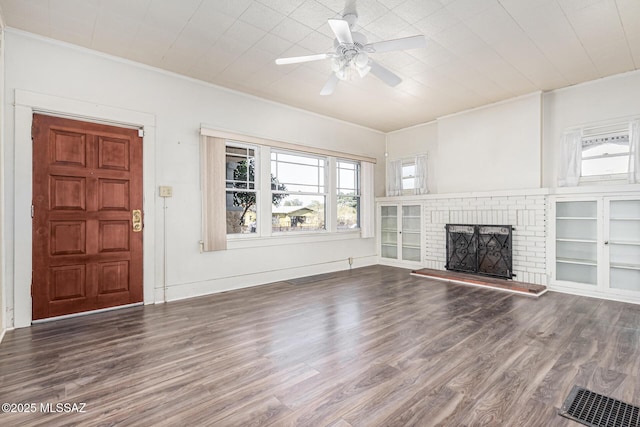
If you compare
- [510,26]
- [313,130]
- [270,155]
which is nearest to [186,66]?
[270,155]

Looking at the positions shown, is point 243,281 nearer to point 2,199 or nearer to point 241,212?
point 241,212

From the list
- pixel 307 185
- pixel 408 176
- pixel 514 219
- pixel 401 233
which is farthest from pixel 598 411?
pixel 408 176

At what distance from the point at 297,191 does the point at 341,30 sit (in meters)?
3.32

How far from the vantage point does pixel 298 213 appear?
18.5ft

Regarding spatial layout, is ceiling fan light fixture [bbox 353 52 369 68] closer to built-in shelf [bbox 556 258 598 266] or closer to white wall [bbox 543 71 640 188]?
white wall [bbox 543 71 640 188]

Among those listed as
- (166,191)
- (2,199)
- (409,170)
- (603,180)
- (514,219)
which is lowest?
(514,219)

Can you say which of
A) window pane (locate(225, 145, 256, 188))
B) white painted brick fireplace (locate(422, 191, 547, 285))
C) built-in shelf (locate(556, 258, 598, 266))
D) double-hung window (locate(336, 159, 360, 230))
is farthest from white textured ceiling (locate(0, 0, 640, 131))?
built-in shelf (locate(556, 258, 598, 266))

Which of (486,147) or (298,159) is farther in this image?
(298,159)

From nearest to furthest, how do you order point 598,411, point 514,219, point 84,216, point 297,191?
point 598,411
point 84,216
point 514,219
point 297,191

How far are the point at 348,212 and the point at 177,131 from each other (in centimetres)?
363

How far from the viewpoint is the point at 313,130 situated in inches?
225

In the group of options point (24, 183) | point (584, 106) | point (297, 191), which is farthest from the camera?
point (297, 191)

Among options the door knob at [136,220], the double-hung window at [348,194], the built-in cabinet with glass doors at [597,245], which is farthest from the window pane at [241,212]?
the built-in cabinet with glass doors at [597,245]

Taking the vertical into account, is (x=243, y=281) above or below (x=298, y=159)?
below
